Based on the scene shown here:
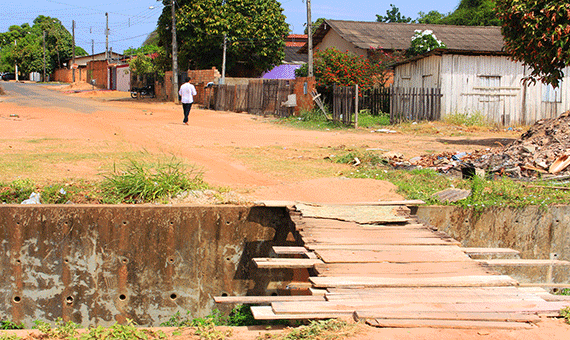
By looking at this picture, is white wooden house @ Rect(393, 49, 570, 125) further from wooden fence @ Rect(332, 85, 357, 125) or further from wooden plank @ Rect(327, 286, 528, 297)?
wooden plank @ Rect(327, 286, 528, 297)

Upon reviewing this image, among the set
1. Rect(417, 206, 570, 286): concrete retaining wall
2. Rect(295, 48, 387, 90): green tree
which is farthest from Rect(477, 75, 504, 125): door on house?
Rect(417, 206, 570, 286): concrete retaining wall

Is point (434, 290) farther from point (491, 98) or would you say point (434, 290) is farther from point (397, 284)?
point (491, 98)

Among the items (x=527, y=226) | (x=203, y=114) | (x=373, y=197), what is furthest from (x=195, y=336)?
(x=203, y=114)

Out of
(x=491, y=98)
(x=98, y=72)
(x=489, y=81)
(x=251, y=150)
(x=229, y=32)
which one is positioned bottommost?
(x=251, y=150)

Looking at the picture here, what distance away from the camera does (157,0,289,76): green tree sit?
2989 centimetres

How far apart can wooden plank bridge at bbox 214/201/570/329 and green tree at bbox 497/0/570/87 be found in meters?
7.55

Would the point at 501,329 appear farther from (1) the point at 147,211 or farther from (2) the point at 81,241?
(2) the point at 81,241

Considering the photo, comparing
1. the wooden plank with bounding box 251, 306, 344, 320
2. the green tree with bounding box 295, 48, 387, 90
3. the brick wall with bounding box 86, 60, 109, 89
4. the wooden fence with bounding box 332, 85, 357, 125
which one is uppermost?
the brick wall with bounding box 86, 60, 109, 89

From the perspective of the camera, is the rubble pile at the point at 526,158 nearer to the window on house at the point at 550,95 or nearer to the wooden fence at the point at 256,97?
the window on house at the point at 550,95

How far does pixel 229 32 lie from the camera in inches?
1228

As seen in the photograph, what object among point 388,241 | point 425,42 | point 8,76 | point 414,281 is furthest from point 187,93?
point 8,76

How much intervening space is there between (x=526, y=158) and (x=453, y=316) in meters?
6.32

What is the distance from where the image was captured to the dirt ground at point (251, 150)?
24.0 ft

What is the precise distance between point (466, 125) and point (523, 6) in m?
6.37
